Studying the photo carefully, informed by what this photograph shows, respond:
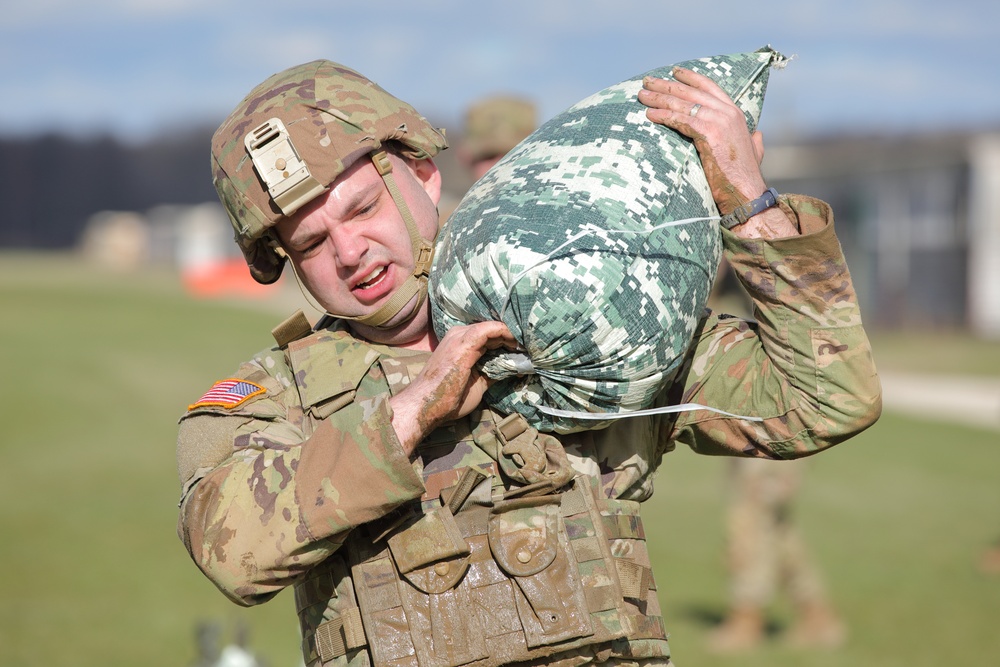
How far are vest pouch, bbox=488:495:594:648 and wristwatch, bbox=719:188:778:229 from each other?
2.38ft

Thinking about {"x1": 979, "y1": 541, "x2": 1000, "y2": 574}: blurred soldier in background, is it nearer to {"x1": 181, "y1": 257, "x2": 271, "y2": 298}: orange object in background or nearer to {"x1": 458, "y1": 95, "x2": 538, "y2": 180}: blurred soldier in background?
{"x1": 458, "y1": 95, "x2": 538, "y2": 180}: blurred soldier in background

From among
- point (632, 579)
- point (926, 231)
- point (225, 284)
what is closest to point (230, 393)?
point (632, 579)

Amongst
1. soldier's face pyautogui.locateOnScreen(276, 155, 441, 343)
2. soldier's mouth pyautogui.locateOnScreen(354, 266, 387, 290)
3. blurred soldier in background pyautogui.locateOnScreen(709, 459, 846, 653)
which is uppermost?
soldier's face pyautogui.locateOnScreen(276, 155, 441, 343)

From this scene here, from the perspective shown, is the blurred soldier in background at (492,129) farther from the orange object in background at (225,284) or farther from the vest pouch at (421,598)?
the orange object in background at (225,284)

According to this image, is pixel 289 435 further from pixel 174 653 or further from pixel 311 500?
pixel 174 653

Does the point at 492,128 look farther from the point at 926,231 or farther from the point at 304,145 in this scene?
the point at 926,231

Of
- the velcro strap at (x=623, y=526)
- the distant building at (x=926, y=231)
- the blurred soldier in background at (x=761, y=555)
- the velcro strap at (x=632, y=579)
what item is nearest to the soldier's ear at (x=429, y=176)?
the velcro strap at (x=623, y=526)

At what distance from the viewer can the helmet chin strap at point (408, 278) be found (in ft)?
8.67

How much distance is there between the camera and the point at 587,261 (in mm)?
2303

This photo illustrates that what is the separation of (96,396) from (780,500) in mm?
14235

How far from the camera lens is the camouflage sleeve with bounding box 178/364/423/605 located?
2.30 metres

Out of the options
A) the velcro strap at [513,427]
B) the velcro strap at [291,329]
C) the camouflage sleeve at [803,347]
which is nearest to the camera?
the camouflage sleeve at [803,347]

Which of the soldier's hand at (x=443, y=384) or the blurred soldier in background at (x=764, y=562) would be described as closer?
the soldier's hand at (x=443, y=384)

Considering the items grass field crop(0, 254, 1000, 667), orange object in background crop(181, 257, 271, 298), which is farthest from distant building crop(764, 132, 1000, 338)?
orange object in background crop(181, 257, 271, 298)
